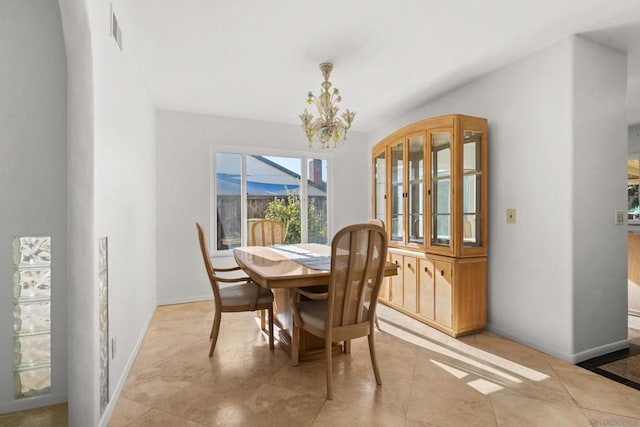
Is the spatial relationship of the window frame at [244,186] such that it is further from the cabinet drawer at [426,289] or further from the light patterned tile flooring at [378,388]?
the cabinet drawer at [426,289]

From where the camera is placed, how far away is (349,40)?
2.50m

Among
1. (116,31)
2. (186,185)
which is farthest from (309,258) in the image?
(186,185)

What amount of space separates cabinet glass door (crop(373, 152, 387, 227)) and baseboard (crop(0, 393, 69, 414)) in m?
3.45

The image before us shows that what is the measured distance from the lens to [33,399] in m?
1.91

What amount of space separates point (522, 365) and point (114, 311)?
9.33 ft

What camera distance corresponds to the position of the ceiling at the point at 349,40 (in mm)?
2113

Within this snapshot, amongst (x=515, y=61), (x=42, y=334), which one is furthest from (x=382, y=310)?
(x=42, y=334)

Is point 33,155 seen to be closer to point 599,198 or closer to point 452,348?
point 452,348

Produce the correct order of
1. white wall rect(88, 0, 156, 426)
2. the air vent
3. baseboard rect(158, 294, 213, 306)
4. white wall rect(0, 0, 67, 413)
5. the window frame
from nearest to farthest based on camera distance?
white wall rect(88, 0, 156, 426) → white wall rect(0, 0, 67, 413) → the air vent → baseboard rect(158, 294, 213, 306) → the window frame

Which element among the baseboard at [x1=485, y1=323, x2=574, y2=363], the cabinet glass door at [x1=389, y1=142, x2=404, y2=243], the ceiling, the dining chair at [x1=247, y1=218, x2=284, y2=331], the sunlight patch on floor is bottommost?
the sunlight patch on floor

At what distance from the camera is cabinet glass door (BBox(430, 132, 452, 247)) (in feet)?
10.1

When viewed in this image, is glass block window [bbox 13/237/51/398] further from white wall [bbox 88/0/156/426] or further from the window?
the window

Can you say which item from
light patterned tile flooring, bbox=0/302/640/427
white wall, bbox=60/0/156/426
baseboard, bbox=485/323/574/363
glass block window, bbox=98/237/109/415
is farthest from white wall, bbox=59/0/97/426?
baseboard, bbox=485/323/574/363

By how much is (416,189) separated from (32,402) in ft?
11.2
